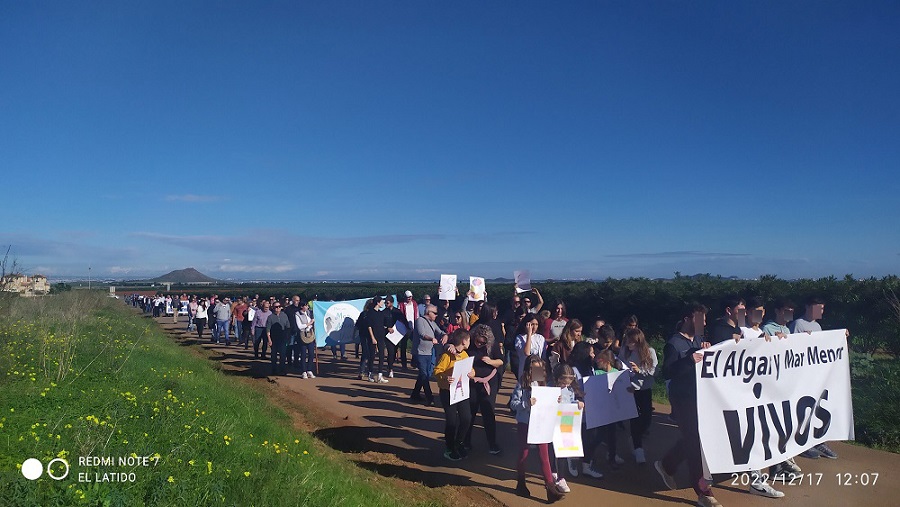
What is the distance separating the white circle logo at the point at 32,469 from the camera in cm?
444

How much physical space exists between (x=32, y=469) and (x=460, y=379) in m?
4.36

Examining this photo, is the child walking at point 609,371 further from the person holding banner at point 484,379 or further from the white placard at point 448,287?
the white placard at point 448,287

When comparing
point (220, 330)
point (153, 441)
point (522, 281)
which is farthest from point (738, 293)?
point (220, 330)

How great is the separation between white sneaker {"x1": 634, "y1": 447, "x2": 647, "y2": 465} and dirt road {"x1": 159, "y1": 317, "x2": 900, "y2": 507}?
0.07 metres

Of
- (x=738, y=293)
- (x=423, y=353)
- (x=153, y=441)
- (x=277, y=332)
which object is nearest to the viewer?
(x=153, y=441)

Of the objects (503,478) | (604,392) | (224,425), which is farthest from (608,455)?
(224,425)

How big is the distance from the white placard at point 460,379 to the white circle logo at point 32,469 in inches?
166

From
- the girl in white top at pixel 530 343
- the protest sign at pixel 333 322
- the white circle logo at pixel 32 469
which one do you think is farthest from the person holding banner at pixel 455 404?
the protest sign at pixel 333 322

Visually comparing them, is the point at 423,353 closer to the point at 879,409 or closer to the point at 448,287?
the point at 448,287

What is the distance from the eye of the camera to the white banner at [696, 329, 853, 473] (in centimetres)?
591

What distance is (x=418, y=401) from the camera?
36.5ft

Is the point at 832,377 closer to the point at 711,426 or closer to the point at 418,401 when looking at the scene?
the point at 711,426

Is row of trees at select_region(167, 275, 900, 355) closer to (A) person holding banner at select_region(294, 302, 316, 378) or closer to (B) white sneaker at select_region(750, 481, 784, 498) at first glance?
(A) person holding banner at select_region(294, 302, 316, 378)

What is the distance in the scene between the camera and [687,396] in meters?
5.90
